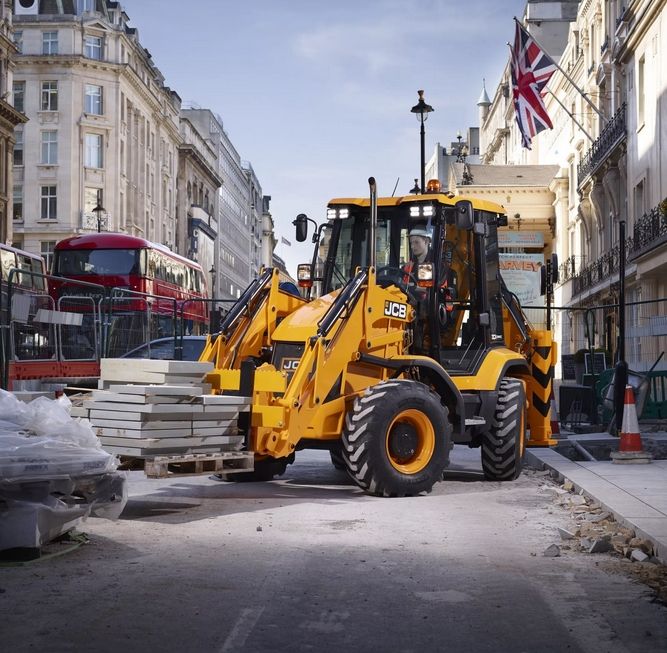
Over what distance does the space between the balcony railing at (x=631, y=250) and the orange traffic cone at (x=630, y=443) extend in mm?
16516

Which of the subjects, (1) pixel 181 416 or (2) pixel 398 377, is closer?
(1) pixel 181 416

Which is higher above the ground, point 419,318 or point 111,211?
point 111,211

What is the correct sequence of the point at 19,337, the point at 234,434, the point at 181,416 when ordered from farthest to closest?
the point at 19,337 < the point at 234,434 < the point at 181,416

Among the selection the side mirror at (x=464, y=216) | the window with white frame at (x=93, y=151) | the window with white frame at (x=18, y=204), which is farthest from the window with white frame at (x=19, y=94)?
the side mirror at (x=464, y=216)

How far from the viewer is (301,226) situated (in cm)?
1320

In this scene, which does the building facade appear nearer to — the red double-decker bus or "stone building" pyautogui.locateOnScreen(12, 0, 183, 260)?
the red double-decker bus

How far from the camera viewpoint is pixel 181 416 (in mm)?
10023

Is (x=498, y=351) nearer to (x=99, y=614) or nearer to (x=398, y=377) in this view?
(x=398, y=377)

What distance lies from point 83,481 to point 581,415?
12837mm

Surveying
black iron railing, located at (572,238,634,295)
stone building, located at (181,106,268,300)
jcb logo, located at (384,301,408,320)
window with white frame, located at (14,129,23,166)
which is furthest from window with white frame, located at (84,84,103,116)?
jcb logo, located at (384,301,408,320)

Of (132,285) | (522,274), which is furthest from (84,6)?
(522,274)

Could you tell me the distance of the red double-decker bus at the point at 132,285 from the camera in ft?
63.7

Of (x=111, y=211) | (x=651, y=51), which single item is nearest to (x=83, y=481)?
(x=651, y=51)

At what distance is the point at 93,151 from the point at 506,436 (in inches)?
2589
